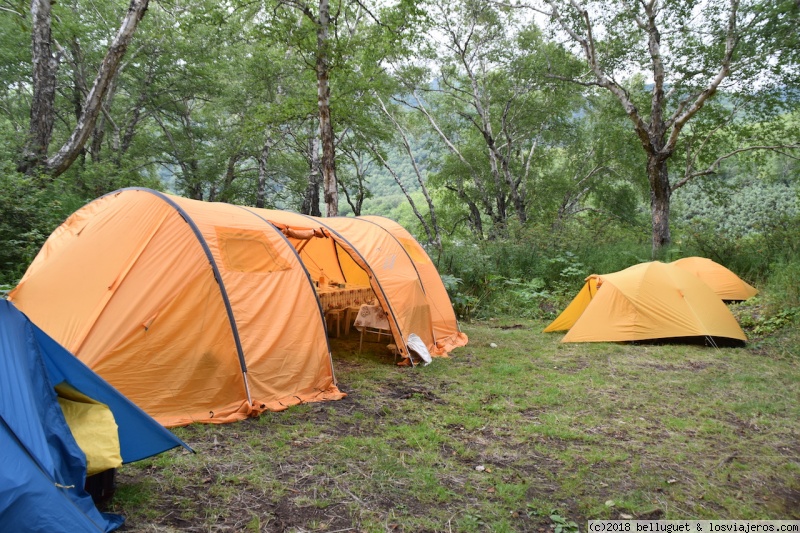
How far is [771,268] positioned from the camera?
9805 millimetres

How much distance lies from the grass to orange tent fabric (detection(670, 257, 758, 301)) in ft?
13.0

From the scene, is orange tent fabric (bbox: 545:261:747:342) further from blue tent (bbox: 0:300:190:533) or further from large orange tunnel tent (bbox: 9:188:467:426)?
blue tent (bbox: 0:300:190:533)

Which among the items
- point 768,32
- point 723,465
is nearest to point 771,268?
point 768,32

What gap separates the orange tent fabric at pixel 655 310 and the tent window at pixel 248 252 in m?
4.79

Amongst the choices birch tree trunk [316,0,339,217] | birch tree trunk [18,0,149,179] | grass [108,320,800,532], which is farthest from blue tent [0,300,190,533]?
birch tree trunk [316,0,339,217]

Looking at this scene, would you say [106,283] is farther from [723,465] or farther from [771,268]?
[771,268]

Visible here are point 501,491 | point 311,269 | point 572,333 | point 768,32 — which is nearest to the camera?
point 501,491

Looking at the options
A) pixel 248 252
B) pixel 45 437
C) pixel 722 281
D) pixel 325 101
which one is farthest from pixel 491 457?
pixel 722 281

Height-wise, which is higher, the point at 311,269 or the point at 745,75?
the point at 745,75

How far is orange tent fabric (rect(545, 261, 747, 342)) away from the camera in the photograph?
7.18 m

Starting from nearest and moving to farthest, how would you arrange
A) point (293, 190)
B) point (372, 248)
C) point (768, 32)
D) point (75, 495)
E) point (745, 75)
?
1. point (75, 495)
2. point (372, 248)
3. point (768, 32)
4. point (745, 75)
5. point (293, 190)

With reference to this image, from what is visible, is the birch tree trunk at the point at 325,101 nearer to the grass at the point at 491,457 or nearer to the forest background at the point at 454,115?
the forest background at the point at 454,115

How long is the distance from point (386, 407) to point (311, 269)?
4.29 metres

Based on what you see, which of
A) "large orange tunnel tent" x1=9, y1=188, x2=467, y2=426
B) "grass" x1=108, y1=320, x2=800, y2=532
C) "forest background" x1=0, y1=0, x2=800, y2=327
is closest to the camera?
"grass" x1=108, y1=320, x2=800, y2=532
